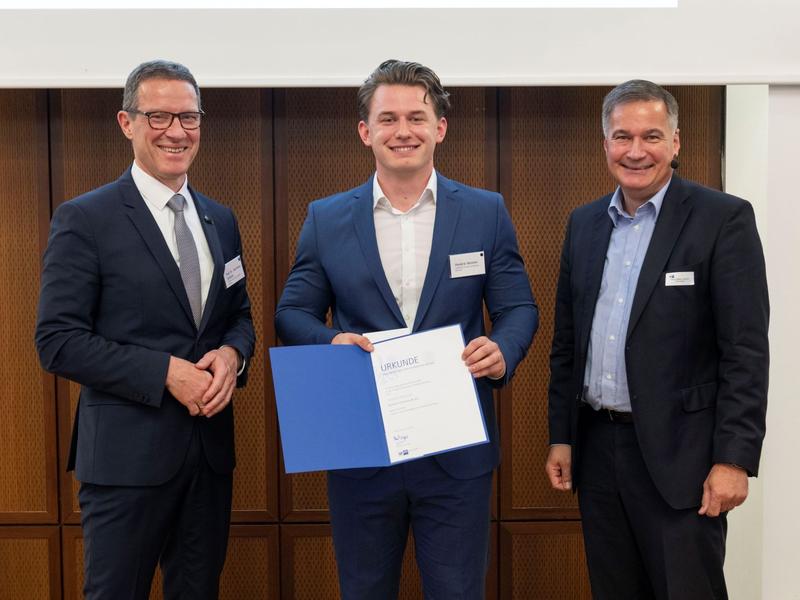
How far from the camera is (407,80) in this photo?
1938 millimetres

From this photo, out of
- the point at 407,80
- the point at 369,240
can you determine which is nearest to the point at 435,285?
the point at 369,240

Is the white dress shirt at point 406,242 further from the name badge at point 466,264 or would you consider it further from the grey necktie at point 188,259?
the grey necktie at point 188,259

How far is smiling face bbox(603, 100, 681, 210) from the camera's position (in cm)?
197

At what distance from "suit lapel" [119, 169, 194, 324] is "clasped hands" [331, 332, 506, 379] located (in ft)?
1.42

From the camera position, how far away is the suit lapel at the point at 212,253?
204cm

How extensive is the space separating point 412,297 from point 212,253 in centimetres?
57

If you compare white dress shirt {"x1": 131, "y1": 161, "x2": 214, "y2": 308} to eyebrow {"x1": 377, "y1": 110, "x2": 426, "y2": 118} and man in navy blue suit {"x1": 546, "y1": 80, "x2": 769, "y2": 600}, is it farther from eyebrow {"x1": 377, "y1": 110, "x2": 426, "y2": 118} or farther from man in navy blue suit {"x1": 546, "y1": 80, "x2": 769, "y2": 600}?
man in navy blue suit {"x1": 546, "y1": 80, "x2": 769, "y2": 600}

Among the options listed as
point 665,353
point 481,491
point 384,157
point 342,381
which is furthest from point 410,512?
point 384,157

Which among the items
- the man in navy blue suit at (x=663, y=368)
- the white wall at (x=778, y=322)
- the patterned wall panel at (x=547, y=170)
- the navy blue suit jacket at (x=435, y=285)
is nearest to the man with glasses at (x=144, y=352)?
the navy blue suit jacket at (x=435, y=285)

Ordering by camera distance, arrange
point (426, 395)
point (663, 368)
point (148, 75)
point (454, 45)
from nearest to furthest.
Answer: point (426, 395), point (663, 368), point (148, 75), point (454, 45)

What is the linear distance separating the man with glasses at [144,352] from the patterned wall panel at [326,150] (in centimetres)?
89

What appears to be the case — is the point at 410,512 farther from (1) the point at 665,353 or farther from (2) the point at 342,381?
(1) the point at 665,353

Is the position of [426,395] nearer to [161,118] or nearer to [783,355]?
[161,118]

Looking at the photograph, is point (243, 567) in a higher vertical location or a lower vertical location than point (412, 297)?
lower
